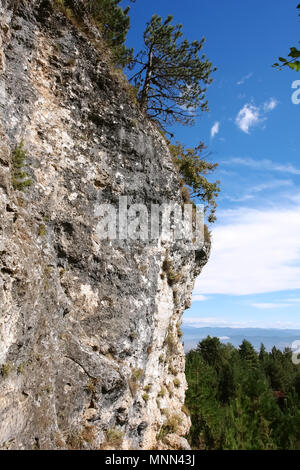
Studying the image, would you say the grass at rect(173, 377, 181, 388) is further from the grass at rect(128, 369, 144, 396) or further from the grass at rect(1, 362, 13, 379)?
the grass at rect(1, 362, 13, 379)

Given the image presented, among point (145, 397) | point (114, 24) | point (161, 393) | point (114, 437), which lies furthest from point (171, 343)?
point (114, 24)

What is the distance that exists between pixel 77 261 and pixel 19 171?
→ 313 centimetres

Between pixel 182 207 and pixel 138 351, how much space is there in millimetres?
6468

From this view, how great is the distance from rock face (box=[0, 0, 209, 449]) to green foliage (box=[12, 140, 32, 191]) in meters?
0.06

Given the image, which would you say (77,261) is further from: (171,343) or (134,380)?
(171,343)

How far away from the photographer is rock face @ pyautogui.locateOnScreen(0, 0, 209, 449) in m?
7.16

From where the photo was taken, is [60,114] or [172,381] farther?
[172,381]

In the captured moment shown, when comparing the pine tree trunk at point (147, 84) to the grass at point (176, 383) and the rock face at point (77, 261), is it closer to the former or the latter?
the rock face at point (77, 261)

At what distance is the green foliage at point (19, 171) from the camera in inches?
346

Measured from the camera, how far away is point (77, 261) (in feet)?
33.1

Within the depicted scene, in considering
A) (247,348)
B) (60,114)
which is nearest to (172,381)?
(60,114)

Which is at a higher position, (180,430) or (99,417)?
(99,417)
